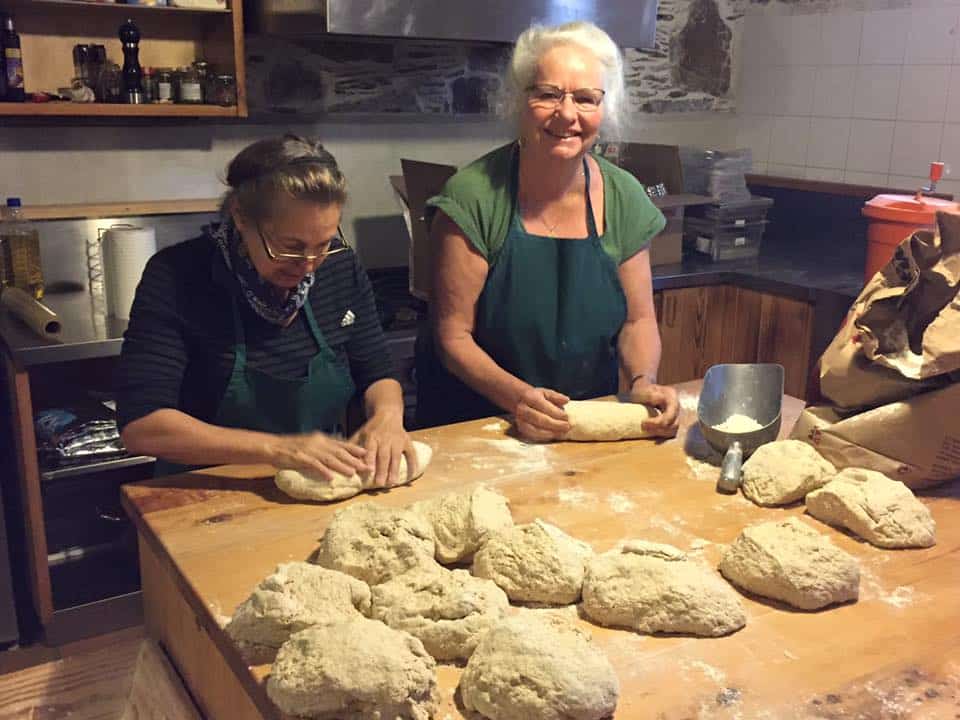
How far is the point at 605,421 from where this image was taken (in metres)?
1.49

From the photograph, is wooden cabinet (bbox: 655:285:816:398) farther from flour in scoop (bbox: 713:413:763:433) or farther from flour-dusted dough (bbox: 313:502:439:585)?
flour-dusted dough (bbox: 313:502:439:585)

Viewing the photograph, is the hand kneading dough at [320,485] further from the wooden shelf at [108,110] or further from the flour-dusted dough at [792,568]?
the wooden shelf at [108,110]

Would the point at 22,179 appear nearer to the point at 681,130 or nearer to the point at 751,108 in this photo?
the point at 681,130

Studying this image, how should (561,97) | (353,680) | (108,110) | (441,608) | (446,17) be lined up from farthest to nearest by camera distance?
(446,17) → (108,110) → (561,97) → (441,608) → (353,680)

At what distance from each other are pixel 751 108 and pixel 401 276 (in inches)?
66.2

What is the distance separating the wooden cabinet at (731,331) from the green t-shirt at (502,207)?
1.04 m

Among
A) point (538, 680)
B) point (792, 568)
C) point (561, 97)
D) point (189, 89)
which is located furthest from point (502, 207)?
point (189, 89)

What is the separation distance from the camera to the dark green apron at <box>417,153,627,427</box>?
175cm

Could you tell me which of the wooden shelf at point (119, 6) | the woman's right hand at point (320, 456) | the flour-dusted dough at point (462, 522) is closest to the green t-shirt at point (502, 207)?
the woman's right hand at point (320, 456)

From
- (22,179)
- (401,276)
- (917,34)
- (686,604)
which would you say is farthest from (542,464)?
(917,34)

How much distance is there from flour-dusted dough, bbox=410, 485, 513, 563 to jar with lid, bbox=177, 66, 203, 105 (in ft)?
5.74

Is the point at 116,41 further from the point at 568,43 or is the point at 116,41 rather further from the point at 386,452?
the point at 386,452

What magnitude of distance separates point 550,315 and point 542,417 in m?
0.36

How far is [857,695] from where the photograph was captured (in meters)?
0.87
